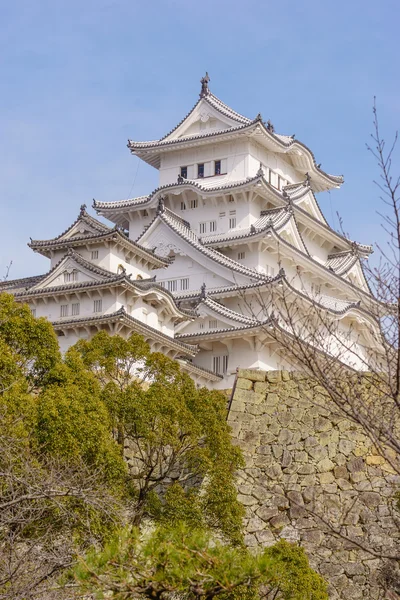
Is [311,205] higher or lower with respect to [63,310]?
higher

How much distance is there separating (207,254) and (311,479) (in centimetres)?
1427

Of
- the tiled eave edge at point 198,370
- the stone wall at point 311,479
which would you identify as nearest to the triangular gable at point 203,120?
the tiled eave edge at point 198,370

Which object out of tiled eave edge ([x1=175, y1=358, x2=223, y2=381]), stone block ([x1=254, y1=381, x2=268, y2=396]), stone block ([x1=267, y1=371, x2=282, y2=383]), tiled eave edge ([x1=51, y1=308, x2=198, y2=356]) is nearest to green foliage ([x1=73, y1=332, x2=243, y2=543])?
stone block ([x1=254, y1=381, x2=268, y2=396])

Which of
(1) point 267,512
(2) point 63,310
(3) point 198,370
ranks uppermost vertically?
(2) point 63,310

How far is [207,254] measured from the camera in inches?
1366

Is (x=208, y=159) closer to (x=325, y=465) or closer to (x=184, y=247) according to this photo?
(x=184, y=247)

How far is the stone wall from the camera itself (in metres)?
20.0

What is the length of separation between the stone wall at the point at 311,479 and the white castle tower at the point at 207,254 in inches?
154

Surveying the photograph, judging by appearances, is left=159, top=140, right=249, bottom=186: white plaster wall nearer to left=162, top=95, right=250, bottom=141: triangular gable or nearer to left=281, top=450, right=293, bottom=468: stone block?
left=162, top=95, right=250, bottom=141: triangular gable

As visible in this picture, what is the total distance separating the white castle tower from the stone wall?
391 cm

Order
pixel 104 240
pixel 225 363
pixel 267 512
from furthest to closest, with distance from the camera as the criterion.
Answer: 1. pixel 225 363
2. pixel 104 240
3. pixel 267 512

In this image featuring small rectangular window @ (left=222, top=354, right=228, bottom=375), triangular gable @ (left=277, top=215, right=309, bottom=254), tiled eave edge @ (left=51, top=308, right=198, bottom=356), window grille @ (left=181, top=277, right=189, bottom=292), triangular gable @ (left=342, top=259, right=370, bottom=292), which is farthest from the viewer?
triangular gable @ (left=342, top=259, right=370, bottom=292)

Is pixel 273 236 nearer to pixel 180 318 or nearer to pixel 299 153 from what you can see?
pixel 180 318

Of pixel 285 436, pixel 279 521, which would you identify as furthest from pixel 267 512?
pixel 285 436
